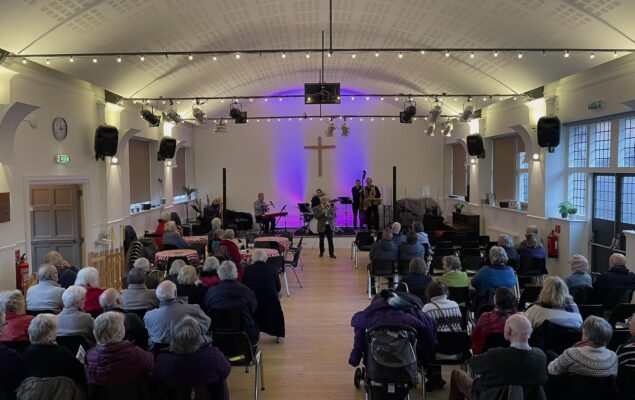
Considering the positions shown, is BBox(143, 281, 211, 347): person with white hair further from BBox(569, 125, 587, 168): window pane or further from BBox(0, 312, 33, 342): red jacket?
BBox(569, 125, 587, 168): window pane

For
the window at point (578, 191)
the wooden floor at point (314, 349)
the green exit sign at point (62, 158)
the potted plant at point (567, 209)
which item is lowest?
the wooden floor at point (314, 349)

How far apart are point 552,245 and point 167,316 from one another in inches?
322

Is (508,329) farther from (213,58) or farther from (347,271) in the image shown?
(213,58)

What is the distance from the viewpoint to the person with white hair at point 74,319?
439cm

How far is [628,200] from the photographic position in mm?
8836

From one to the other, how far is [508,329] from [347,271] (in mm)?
7970

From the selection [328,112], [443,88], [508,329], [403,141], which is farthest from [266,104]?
[508,329]

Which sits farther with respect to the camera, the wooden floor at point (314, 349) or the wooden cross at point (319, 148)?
the wooden cross at point (319, 148)

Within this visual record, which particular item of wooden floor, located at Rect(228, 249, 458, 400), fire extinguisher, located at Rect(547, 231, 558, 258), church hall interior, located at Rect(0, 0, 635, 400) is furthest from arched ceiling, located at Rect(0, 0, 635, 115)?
wooden floor, located at Rect(228, 249, 458, 400)

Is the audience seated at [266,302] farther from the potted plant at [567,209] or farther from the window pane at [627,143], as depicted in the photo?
the potted plant at [567,209]

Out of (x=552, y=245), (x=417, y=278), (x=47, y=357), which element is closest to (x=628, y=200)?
(x=552, y=245)

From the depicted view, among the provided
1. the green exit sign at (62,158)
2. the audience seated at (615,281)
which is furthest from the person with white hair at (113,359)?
the green exit sign at (62,158)

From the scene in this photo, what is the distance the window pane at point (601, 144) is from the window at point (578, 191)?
48cm

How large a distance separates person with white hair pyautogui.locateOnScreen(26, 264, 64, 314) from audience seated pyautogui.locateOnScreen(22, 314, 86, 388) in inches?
72.3
